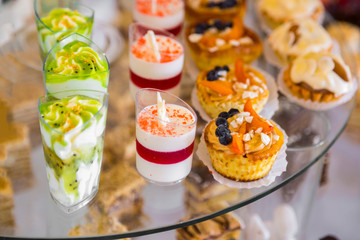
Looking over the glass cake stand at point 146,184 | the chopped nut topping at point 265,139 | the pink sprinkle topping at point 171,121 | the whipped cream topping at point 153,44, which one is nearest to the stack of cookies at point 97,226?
the glass cake stand at point 146,184

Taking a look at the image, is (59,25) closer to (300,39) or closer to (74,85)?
(74,85)

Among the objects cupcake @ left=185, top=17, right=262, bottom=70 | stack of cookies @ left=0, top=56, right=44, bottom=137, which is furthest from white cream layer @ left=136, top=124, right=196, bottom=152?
cupcake @ left=185, top=17, right=262, bottom=70

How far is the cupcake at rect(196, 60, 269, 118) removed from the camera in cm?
200

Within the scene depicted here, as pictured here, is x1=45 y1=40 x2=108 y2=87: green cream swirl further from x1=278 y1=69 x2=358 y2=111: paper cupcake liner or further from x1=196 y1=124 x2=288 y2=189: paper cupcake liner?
x1=278 y1=69 x2=358 y2=111: paper cupcake liner

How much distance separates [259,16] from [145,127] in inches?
57.9

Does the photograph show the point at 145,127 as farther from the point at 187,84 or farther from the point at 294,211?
the point at 294,211

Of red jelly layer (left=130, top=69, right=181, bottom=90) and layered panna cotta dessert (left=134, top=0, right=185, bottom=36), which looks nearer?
red jelly layer (left=130, top=69, right=181, bottom=90)

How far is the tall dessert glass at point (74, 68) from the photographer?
1.76 m

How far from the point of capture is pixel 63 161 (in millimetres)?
1544

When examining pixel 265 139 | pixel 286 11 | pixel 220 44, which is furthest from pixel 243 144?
pixel 286 11

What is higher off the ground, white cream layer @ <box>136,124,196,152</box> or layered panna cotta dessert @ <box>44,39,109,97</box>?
layered panna cotta dessert @ <box>44,39,109,97</box>

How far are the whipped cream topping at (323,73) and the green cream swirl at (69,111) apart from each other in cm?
101

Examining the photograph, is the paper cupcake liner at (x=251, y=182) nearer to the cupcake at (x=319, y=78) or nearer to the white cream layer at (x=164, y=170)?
the white cream layer at (x=164, y=170)

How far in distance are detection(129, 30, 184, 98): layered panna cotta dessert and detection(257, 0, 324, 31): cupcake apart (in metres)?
0.83
